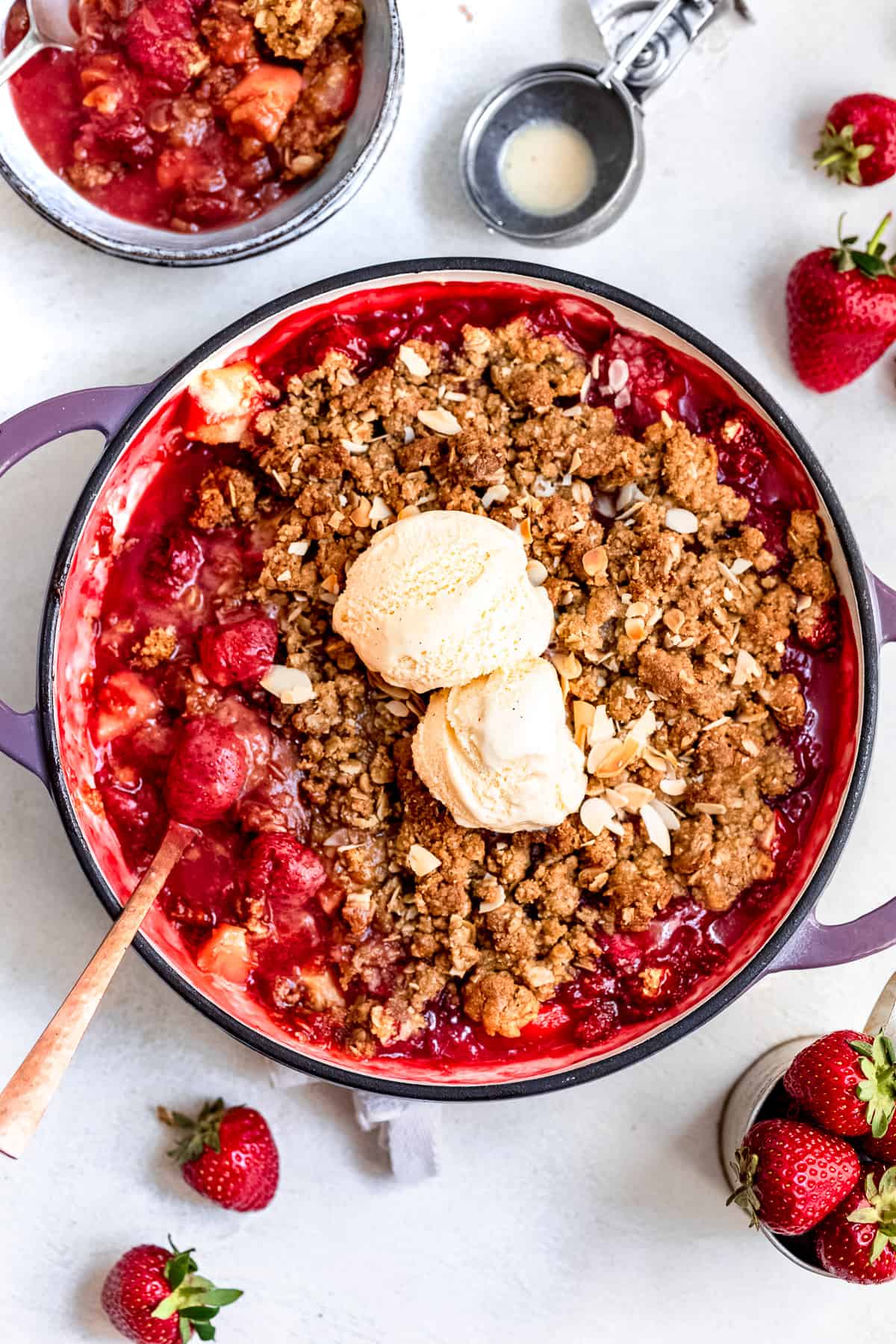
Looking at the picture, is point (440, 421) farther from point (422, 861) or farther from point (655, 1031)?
point (655, 1031)

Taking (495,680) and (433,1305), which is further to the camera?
(433,1305)

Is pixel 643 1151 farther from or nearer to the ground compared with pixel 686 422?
nearer to the ground

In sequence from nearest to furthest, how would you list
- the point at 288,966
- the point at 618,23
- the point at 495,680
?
the point at 495,680 < the point at 288,966 < the point at 618,23

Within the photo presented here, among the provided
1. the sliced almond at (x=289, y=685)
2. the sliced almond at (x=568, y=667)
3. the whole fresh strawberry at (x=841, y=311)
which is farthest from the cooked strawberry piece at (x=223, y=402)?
the whole fresh strawberry at (x=841, y=311)

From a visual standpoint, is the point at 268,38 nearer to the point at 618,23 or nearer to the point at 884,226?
the point at 618,23

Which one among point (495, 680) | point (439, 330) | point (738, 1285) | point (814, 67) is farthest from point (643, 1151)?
point (814, 67)

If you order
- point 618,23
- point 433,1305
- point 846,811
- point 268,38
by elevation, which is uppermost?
point 268,38

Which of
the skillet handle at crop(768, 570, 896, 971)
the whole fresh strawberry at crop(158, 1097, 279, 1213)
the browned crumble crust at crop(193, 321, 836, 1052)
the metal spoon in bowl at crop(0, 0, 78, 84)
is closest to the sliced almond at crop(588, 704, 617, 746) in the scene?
the browned crumble crust at crop(193, 321, 836, 1052)
